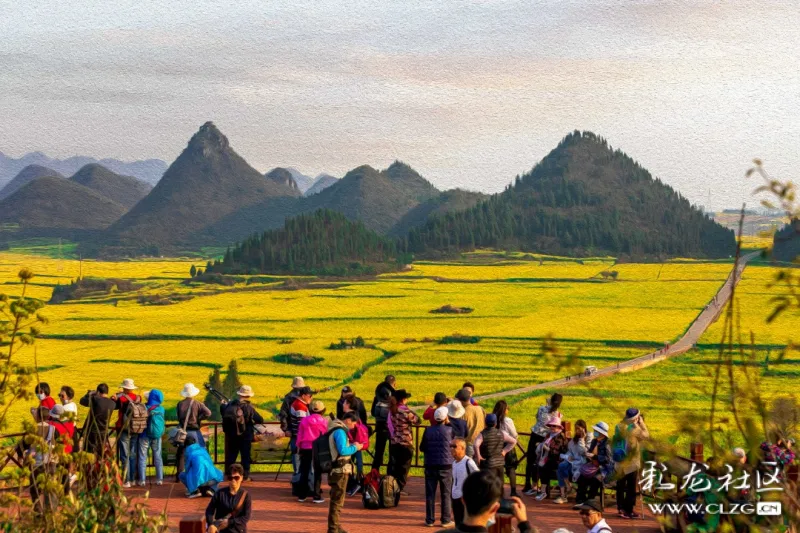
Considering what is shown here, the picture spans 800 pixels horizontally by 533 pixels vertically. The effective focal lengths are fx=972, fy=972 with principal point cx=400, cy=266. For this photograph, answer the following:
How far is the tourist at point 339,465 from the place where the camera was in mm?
10711

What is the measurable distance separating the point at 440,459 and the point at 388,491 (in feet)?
4.61

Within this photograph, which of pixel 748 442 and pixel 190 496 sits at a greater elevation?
pixel 748 442

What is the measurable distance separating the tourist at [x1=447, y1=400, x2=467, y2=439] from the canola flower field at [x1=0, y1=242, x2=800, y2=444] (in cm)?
899

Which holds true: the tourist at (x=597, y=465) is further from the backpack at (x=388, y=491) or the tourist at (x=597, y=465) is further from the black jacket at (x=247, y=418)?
the black jacket at (x=247, y=418)

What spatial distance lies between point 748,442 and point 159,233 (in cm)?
16633

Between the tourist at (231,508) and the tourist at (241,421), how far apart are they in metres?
3.42

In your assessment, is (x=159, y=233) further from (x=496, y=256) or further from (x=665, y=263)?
(x=665, y=263)

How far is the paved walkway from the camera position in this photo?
1163cm

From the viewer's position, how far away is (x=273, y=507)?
12.6 metres

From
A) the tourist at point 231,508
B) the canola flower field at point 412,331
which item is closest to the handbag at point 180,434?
the tourist at point 231,508

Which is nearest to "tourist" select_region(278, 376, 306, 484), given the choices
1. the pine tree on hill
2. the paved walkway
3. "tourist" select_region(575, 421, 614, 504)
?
the paved walkway

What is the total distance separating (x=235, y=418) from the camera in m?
13.1

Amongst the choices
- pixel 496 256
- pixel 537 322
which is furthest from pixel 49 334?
pixel 496 256

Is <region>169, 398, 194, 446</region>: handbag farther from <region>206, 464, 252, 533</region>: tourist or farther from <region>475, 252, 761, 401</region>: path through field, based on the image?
<region>475, 252, 761, 401</region>: path through field
